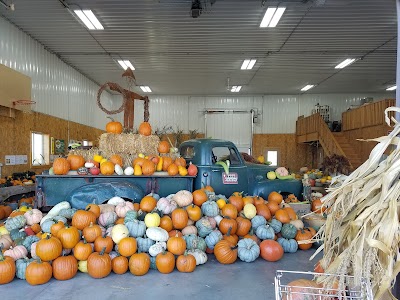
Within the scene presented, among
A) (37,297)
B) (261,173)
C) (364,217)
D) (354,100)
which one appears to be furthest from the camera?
(354,100)

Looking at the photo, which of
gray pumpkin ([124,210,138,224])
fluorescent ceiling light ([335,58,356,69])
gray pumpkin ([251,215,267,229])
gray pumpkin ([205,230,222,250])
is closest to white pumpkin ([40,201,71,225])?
gray pumpkin ([124,210,138,224])

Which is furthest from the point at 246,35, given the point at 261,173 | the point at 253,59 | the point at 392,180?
the point at 392,180

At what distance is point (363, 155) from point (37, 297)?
15.0 metres

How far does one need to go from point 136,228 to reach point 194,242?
2.84 feet

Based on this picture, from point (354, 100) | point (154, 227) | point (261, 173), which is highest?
point (354, 100)

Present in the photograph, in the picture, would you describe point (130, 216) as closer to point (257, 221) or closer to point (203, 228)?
point (203, 228)

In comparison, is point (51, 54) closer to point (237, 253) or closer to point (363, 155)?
point (237, 253)

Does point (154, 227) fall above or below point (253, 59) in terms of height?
below

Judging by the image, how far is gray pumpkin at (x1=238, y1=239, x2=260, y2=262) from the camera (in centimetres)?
460

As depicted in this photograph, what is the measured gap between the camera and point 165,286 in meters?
3.79

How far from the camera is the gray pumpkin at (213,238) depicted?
4.84 meters

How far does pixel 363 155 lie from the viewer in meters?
15.0

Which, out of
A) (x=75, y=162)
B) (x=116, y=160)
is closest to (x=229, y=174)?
(x=116, y=160)

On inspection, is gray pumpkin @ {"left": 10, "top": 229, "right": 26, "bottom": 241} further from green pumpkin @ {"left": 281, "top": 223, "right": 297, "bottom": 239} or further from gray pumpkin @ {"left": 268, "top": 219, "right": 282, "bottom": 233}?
green pumpkin @ {"left": 281, "top": 223, "right": 297, "bottom": 239}
